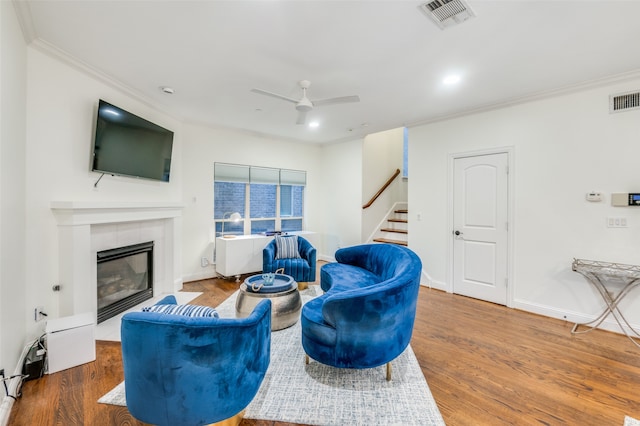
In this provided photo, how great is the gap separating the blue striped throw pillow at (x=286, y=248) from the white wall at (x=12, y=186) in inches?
109

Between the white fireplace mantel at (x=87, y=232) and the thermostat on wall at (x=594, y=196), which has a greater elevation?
the thermostat on wall at (x=594, y=196)

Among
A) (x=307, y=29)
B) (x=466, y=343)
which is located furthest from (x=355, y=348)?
(x=307, y=29)

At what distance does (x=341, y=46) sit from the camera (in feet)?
7.85

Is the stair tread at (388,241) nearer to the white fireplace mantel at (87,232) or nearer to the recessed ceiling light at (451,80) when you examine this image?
the recessed ceiling light at (451,80)

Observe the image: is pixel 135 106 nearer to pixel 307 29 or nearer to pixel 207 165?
pixel 207 165

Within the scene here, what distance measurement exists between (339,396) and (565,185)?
11.3 feet

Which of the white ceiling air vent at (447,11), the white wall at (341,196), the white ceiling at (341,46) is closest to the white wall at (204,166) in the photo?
the white ceiling at (341,46)

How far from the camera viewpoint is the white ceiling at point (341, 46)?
1.97 metres

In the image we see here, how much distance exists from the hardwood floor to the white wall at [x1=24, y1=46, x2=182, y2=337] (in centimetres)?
83

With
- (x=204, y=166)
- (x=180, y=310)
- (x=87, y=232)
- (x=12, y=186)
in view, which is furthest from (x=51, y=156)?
(x=204, y=166)

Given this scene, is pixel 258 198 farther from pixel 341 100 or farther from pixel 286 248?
pixel 341 100

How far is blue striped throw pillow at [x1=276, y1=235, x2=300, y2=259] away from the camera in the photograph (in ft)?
14.4

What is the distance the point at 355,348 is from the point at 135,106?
378cm

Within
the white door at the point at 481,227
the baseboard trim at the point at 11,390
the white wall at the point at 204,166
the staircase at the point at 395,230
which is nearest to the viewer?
the baseboard trim at the point at 11,390
